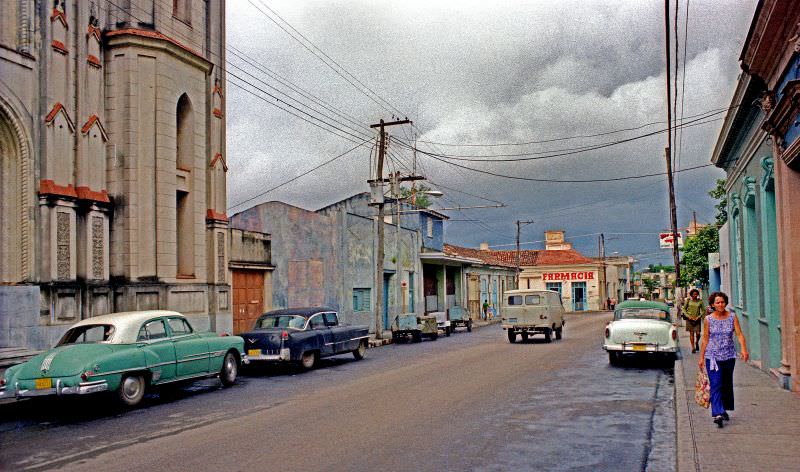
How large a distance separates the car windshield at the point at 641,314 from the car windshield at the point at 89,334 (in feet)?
40.5

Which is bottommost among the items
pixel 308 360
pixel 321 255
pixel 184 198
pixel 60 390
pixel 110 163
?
pixel 308 360

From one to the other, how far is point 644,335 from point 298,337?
8281 mm

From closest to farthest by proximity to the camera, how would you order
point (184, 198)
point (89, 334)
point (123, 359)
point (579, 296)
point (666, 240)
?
point (123, 359)
point (89, 334)
point (184, 198)
point (666, 240)
point (579, 296)

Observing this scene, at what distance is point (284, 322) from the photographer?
700 inches

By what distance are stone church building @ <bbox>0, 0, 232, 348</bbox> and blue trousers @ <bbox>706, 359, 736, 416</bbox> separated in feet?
44.5

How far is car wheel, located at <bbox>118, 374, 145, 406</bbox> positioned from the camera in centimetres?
1170

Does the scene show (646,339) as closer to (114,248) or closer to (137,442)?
(137,442)

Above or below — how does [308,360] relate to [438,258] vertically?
below

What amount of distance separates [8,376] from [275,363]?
6.65m

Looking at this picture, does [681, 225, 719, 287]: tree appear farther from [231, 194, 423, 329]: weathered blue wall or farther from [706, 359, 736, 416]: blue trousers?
[706, 359, 736, 416]: blue trousers

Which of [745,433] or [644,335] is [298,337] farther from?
[745,433]

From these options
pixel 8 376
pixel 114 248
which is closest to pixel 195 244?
pixel 114 248

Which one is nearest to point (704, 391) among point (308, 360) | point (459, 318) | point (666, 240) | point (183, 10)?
point (308, 360)

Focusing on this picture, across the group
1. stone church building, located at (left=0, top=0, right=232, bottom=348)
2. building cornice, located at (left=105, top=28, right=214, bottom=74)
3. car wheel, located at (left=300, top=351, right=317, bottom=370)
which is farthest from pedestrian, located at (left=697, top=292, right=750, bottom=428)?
building cornice, located at (left=105, top=28, right=214, bottom=74)
